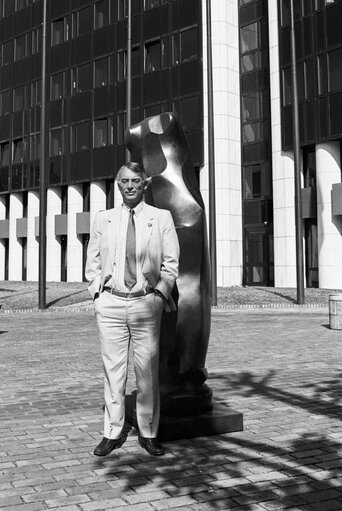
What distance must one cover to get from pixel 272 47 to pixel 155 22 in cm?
747

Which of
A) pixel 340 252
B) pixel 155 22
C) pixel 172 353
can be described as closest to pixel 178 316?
pixel 172 353

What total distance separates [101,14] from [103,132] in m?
7.34

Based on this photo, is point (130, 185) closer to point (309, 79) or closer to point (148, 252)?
point (148, 252)

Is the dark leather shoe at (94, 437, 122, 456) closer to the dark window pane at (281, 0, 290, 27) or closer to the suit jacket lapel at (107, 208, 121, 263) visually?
the suit jacket lapel at (107, 208, 121, 263)

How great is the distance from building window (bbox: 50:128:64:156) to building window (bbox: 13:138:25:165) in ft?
9.90

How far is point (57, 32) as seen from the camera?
40156 millimetres

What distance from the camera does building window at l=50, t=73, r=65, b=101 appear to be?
129ft

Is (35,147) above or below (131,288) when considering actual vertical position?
above

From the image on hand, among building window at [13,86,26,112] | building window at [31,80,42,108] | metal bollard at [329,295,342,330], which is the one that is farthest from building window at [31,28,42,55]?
metal bollard at [329,295,342,330]

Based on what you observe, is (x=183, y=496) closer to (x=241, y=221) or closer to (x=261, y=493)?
(x=261, y=493)

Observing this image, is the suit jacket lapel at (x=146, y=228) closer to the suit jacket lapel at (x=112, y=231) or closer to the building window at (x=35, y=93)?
the suit jacket lapel at (x=112, y=231)

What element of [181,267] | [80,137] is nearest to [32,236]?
[80,137]

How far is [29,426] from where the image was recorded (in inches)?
215

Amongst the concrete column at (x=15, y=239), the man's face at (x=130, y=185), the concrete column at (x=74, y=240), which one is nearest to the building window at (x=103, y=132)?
the concrete column at (x=74, y=240)
